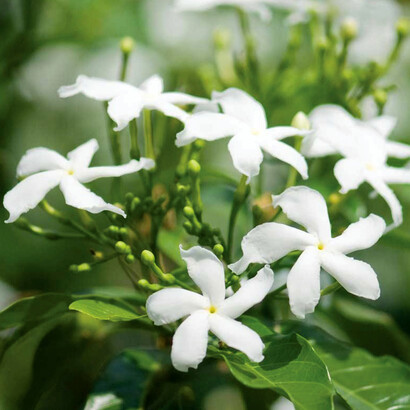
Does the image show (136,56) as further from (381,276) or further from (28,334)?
(28,334)

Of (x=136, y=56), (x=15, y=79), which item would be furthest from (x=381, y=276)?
(x=15, y=79)

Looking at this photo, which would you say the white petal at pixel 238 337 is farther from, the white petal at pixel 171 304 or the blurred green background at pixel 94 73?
Result: the blurred green background at pixel 94 73

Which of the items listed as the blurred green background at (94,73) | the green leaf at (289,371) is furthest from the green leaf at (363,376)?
the blurred green background at (94,73)

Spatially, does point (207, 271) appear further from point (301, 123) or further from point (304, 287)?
point (301, 123)

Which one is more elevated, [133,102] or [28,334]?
[133,102]

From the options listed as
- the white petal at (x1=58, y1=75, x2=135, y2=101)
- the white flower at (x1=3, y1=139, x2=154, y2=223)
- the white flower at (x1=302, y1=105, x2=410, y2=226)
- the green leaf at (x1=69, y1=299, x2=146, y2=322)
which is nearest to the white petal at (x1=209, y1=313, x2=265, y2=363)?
the green leaf at (x1=69, y1=299, x2=146, y2=322)

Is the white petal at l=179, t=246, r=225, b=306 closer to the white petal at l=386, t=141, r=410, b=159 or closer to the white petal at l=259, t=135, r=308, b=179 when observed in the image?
the white petal at l=259, t=135, r=308, b=179

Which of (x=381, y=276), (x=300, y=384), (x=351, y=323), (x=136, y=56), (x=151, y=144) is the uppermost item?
(x=151, y=144)
